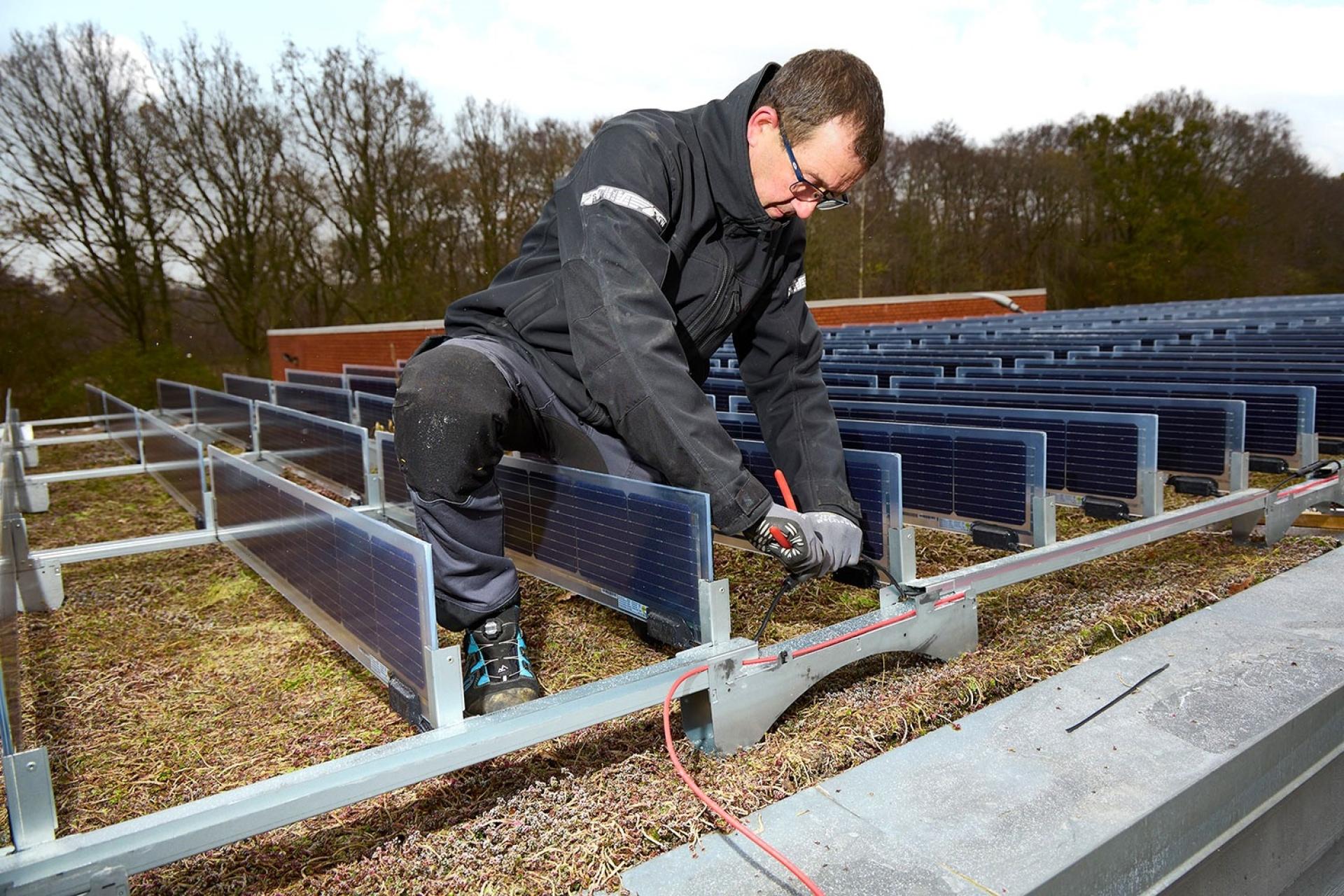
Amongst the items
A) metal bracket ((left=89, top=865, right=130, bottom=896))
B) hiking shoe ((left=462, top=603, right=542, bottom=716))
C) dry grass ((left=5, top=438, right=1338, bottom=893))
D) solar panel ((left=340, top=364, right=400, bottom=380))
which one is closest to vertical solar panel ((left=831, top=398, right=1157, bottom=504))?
dry grass ((left=5, top=438, right=1338, bottom=893))

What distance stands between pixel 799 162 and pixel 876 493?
3.30 ft

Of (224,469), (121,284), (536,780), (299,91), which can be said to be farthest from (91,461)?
(299,91)

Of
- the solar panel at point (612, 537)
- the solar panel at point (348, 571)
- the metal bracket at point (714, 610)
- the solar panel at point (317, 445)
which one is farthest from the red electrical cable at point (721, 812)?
the solar panel at point (317, 445)

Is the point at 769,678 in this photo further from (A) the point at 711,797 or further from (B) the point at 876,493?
(B) the point at 876,493

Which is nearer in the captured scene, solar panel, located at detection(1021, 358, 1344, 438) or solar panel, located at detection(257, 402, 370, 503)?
solar panel, located at detection(1021, 358, 1344, 438)

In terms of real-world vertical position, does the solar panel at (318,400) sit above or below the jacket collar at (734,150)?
below

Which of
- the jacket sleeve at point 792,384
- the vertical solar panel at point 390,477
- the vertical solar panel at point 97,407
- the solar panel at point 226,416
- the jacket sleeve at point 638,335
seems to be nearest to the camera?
the jacket sleeve at point 638,335

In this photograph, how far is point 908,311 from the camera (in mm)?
24625

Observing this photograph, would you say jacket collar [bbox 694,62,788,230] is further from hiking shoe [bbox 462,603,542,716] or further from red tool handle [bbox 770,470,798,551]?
hiking shoe [bbox 462,603,542,716]

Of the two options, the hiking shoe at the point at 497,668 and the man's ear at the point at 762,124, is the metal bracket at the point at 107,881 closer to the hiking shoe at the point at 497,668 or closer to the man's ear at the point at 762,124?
the hiking shoe at the point at 497,668

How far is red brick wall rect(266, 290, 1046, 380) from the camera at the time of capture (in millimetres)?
18156

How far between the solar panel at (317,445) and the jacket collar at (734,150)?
2674mm

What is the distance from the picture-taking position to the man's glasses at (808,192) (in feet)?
7.29

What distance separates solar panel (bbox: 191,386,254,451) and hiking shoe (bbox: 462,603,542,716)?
203 inches
